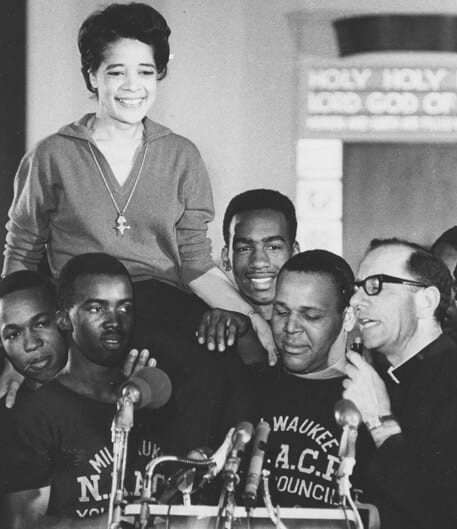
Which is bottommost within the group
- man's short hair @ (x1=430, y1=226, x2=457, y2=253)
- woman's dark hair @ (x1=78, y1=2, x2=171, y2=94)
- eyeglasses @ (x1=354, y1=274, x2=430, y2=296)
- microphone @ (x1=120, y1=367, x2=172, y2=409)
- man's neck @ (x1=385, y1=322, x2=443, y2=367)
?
microphone @ (x1=120, y1=367, x2=172, y2=409)

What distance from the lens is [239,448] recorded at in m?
2.67

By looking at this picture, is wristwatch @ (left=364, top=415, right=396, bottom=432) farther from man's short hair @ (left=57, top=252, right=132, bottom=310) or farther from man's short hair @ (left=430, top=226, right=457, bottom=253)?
man's short hair @ (left=430, top=226, right=457, bottom=253)

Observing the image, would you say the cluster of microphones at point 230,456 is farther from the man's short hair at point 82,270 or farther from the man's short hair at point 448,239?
A: the man's short hair at point 448,239

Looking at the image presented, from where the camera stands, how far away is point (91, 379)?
3.73 meters

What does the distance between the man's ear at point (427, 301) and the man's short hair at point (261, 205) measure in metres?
0.74

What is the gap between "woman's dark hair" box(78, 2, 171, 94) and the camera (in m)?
3.90

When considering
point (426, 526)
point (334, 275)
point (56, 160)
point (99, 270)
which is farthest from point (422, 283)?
point (56, 160)

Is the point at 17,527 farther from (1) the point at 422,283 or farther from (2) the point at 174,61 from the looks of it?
(2) the point at 174,61

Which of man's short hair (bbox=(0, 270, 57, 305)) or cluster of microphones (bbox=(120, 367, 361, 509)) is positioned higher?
man's short hair (bbox=(0, 270, 57, 305))

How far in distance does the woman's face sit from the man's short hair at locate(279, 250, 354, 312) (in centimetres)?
76

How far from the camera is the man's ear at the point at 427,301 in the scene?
3.49m

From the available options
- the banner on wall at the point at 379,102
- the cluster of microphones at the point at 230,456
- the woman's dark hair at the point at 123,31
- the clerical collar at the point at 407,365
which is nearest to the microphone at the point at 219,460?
the cluster of microphones at the point at 230,456

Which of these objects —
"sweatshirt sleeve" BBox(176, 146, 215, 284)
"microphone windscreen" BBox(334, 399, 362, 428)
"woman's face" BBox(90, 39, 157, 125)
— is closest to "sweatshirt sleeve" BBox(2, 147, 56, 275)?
"woman's face" BBox(90, 39, 157, 125)

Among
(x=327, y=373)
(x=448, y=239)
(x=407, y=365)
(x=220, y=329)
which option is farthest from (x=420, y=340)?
(x=448, y=239)
